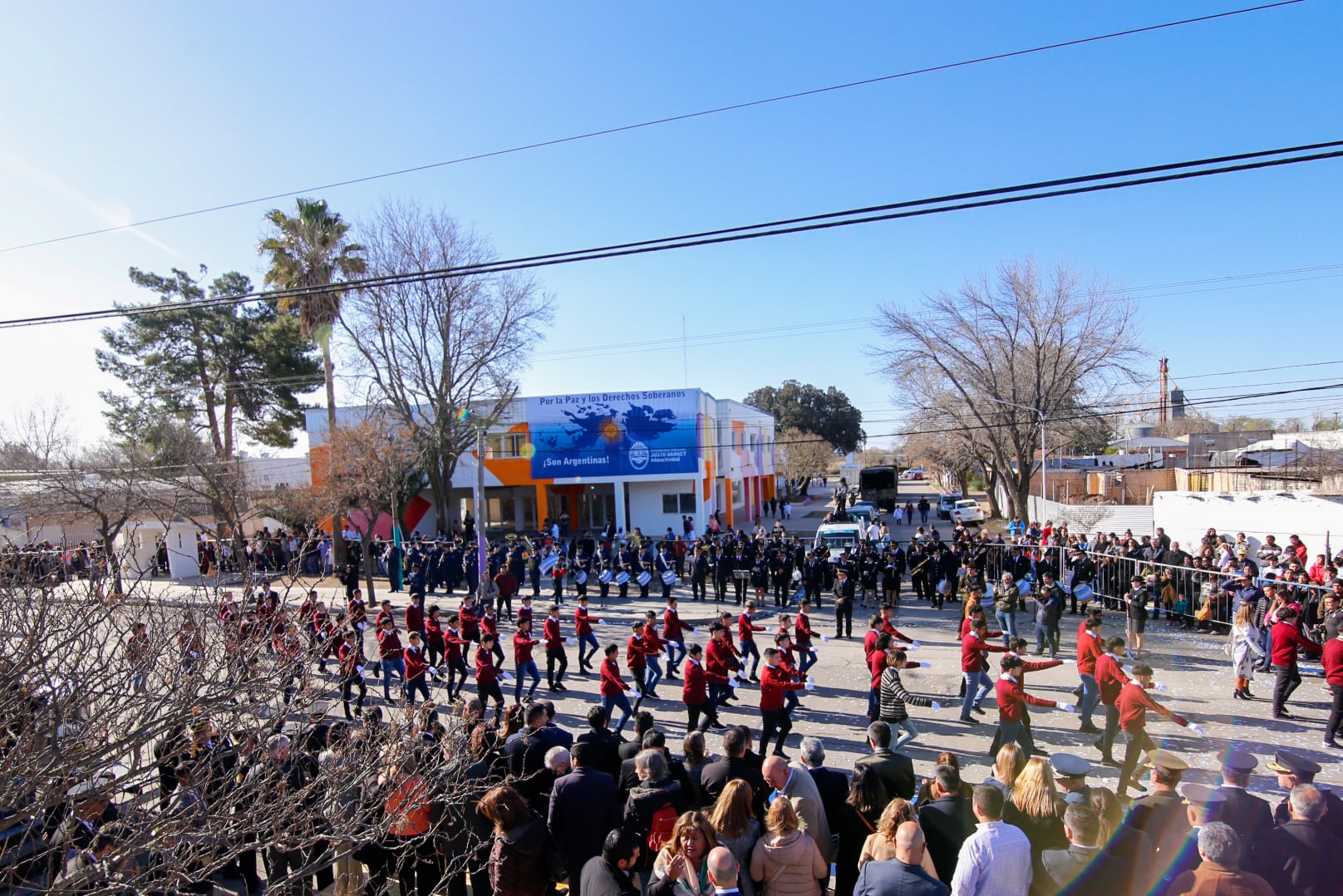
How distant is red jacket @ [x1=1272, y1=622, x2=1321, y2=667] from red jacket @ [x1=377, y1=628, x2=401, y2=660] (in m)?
11.7

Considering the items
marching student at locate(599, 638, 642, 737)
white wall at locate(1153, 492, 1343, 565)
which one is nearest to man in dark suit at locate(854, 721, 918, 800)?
marching student at locate(599, 638, 642, 737)

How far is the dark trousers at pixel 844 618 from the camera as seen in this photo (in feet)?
47.9

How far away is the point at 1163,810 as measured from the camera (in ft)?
15.5

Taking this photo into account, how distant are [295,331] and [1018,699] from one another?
35.4 meters

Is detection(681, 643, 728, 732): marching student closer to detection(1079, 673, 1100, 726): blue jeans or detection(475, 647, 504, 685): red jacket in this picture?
detection(475, 647, 504, 685): red jacket

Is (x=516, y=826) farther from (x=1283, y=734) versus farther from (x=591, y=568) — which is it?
(x=591, y=568)

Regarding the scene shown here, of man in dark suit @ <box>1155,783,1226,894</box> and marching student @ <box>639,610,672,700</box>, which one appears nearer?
man in dark suit @ <box>1155,783,1226,894</box>

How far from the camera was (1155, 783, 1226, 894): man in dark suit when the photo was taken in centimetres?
448

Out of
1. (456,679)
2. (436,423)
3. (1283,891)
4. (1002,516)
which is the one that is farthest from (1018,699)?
(1002,516)

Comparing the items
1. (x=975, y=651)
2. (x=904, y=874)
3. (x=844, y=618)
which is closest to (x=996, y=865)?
(x=904, y=874)

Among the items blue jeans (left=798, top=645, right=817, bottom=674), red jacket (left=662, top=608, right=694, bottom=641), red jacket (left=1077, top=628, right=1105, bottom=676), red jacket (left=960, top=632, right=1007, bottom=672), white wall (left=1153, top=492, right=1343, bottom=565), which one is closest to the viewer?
red jacket (left=1077, top=628, right=1105, bottom=676)

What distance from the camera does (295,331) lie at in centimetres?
3494

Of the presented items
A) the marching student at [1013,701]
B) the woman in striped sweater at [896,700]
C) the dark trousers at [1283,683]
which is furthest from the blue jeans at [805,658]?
the dark trousers at [1283,683]

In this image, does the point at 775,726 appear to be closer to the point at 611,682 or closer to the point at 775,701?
the point at 775,701
